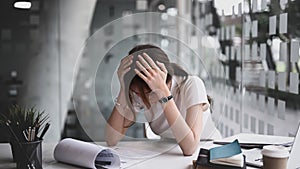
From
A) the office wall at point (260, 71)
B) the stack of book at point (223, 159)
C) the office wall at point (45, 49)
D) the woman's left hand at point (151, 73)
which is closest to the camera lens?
the stack of book at point (223, 159)

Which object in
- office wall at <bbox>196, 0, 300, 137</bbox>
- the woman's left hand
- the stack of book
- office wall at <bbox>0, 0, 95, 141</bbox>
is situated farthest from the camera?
office wall at <bbox>0, 0, 95, 141</bbox>

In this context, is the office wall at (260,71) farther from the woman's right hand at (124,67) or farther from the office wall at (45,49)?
the office wall at (45,49)

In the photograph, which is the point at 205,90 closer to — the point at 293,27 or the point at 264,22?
the point at 293,27

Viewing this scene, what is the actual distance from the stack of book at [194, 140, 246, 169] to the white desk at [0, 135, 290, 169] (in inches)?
2.0

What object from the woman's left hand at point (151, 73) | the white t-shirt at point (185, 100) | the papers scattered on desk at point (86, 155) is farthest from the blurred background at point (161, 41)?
the papers scattered on desk at point (86, 155)

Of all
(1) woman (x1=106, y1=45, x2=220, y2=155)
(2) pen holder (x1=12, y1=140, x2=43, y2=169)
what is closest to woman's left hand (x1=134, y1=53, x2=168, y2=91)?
(1) woman (x1=106, y1=45, x2=220, y2=155)

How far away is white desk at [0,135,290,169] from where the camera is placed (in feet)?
3.19

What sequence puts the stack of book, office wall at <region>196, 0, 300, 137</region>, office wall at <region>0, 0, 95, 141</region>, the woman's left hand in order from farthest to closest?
1. office wall at <region>0, 0, 95, 141</region>
2. office wall at <region>196, 0, 300, 137</region>
3. the woman's left hand
4. the stack of book

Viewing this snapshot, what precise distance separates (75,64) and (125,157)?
1.56m

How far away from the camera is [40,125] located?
982 millimetres

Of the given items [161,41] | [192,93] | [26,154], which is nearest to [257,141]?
[192,93]

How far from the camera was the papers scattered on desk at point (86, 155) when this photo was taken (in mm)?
952

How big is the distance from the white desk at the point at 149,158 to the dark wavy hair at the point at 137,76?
0.42 ft

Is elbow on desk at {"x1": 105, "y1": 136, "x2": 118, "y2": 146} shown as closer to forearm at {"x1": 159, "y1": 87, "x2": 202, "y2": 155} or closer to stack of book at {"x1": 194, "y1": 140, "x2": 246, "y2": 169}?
forearm at {"x1": 159, "y1": 87, "x2": 202, "y2": 155}
